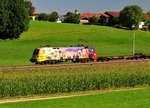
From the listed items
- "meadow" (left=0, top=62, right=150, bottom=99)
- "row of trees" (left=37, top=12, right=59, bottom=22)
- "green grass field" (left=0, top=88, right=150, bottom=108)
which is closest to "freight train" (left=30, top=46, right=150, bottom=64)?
"meadow" (left=0, top=62, right=150, bottom=99)

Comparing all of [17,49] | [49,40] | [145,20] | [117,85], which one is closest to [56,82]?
[117,85]

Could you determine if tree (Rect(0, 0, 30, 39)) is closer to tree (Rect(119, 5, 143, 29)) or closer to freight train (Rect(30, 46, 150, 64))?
freight train (Rect(30, 46, 150, 64))

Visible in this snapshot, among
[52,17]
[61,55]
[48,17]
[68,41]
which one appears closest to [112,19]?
[52,17]

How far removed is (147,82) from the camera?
41.6 m

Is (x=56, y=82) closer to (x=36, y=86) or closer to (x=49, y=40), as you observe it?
(x=36, y=86)

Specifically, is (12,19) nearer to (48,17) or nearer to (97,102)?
(97,102)

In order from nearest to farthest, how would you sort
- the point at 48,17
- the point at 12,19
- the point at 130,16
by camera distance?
the point at 12,19 → the point at 130,16 → the point at 48,17

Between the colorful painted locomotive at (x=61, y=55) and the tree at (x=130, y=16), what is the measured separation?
323 ft

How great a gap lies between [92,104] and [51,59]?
3499cm

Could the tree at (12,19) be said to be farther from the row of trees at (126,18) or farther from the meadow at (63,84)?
the meadow at (63,84)

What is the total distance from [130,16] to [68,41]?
68.8 meters

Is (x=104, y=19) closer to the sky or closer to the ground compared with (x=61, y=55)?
closer to the sky

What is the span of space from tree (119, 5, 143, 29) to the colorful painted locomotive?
98527 mm

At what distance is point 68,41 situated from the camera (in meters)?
104
